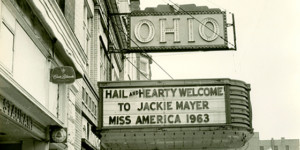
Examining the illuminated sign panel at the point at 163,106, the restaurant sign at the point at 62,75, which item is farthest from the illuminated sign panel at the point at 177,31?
the restaurant sign at the point at 62,75

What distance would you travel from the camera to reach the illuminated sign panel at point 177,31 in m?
17.8

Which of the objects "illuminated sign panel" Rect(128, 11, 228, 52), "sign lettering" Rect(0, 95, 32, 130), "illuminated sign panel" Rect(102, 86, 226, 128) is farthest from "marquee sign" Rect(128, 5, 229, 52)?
"sign lettering" Rect(0, 95, 32, 130)

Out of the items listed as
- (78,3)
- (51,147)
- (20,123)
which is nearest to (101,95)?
(78,3)

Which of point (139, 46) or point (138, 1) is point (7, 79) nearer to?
point (139, 46)

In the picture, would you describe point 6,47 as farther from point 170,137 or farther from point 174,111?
point 170,137

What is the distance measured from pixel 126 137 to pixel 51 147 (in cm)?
381

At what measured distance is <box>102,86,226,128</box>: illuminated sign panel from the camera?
14062 mm

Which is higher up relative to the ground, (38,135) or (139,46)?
(139,46)

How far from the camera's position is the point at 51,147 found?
1056 cm

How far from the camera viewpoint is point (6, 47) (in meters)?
7.55

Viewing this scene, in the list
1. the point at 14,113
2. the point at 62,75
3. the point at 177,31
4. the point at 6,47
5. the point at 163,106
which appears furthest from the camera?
the point at 177,31

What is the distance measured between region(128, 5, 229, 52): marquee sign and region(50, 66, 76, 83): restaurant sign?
7.83 metres

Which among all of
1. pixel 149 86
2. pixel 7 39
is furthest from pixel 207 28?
pixel 7 39

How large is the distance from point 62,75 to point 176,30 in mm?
8407
